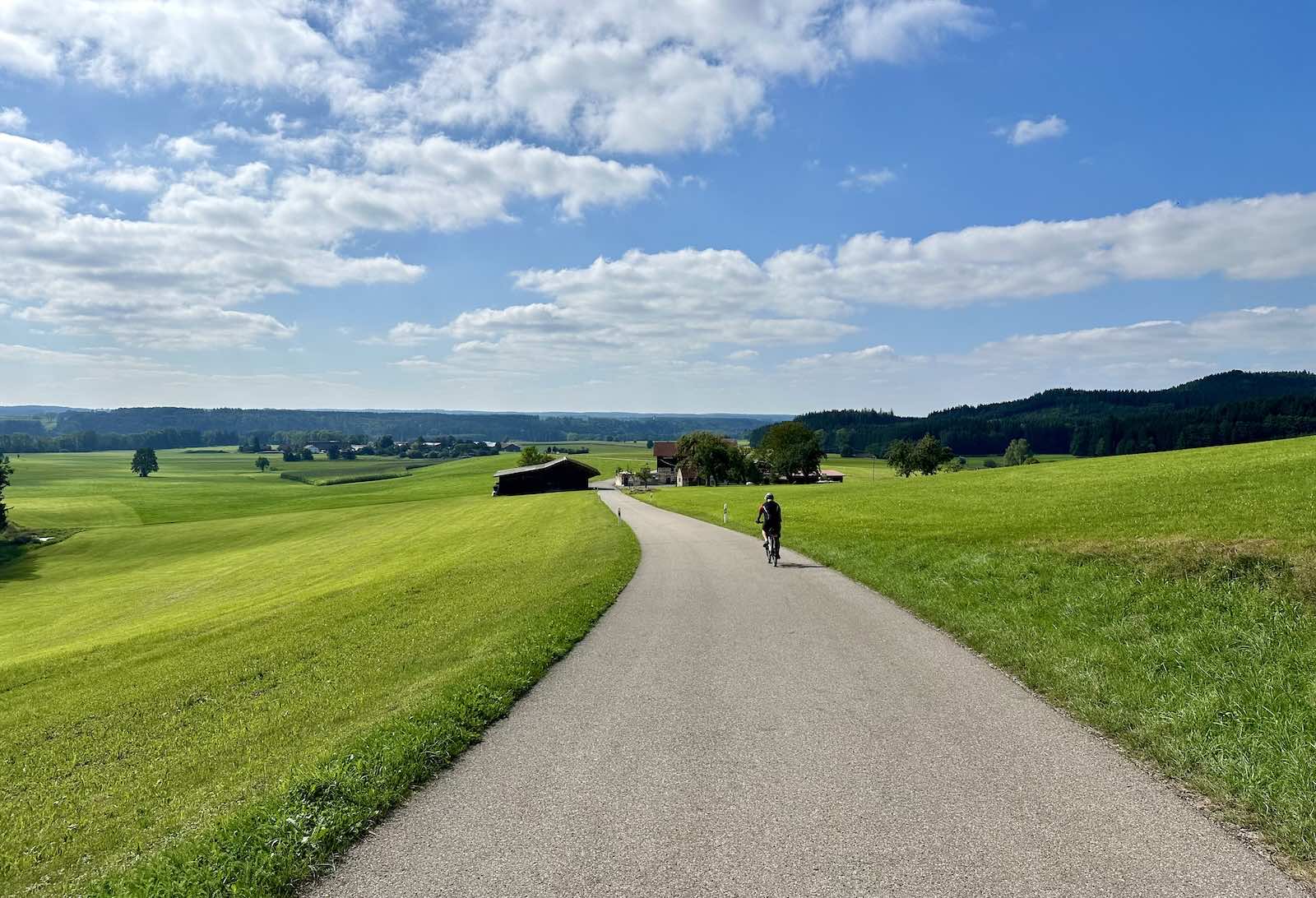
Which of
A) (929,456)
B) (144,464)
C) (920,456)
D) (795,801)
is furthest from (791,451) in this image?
(144,464)

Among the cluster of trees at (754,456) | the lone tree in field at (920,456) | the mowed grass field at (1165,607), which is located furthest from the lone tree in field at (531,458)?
the mowed grass field at (1165,607)

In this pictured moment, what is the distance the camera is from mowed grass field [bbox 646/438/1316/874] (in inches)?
265

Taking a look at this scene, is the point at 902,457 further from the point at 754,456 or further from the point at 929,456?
the point at 754,456

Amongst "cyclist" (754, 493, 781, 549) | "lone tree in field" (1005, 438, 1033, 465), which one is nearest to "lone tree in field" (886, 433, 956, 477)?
"lone tree in field" (1005, 438, 1033, 465)

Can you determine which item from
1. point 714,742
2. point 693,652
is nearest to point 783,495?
point 693,652

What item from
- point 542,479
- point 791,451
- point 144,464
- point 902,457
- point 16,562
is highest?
point 791,451

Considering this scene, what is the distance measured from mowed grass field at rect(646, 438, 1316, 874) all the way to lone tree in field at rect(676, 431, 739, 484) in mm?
70501

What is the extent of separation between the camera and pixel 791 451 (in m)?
108

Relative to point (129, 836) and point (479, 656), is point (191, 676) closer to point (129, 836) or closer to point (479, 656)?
point (479, 656)

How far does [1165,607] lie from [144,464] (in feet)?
661

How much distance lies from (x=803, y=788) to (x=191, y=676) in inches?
522

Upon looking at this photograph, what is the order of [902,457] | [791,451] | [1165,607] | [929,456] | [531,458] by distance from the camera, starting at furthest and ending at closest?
1. [531,458]
2. [791,451]
3. [902,457]
4. [929,456]
5. [1165,607]

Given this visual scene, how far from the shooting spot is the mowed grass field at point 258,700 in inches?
241

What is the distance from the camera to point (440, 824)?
594 centimetres
